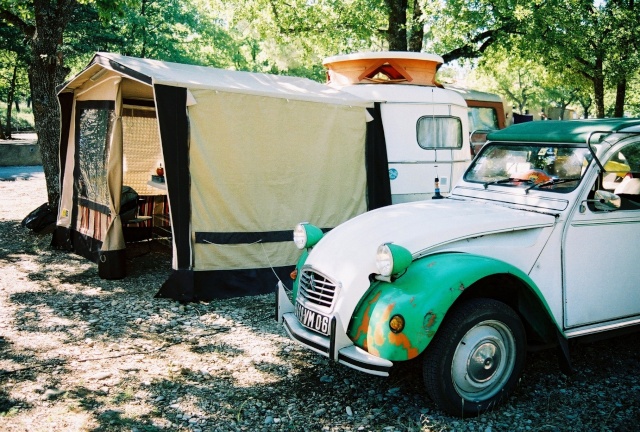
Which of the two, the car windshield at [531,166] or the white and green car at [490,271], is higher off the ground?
the car windshield at [531,166]

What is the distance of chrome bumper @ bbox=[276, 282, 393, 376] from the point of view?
11.8ft

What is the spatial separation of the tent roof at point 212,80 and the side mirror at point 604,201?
394cm

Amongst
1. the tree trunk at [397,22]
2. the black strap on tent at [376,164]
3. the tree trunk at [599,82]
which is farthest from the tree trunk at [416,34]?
the black strap on tent at [376,164]

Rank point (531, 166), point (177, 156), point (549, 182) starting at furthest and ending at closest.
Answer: point (177, 156)
point (531, 166)
point (549, 182)

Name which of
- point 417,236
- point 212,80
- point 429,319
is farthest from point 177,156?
point 429,319

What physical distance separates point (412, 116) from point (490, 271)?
5295 mm

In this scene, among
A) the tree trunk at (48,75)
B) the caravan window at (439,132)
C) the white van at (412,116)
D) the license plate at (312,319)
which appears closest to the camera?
the license plate at (312,319)

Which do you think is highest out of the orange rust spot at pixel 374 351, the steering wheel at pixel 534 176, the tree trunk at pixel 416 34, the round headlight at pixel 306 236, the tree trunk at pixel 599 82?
the tree trunk at pixel 416 34

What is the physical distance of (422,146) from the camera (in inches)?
350

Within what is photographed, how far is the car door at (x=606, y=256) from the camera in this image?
14.2 feet

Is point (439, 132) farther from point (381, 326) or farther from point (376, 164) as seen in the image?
point (381, 326)

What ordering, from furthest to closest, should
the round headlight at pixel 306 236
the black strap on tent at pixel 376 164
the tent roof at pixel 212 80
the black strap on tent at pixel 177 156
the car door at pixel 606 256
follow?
1. the black strap on tent at pixel 376 164
2. the tent roof at pixel 212 80
3. the black strap on tent at pixel 177 156
4. the round headlight at pixel 306 236
5. the car door at pixel 606 256

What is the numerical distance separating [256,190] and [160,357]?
2621 millimetres

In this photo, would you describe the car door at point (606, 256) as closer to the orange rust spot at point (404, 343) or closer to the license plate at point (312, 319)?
the orange rust spot at point (404, 343)
